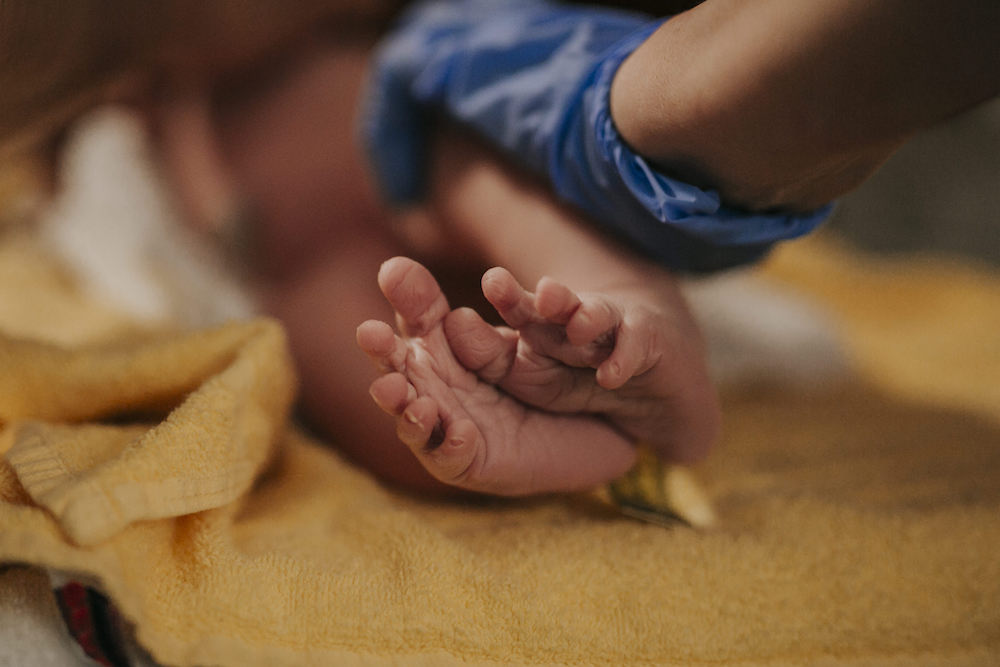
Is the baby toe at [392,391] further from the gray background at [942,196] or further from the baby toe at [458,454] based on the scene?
the gray background at [942,196]

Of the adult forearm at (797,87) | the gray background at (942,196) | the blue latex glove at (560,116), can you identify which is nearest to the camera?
the adult forearm at (797,87)

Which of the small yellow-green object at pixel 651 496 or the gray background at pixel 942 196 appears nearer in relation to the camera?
the small yellow-green object at pixel 651 496

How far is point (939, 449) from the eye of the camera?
66 centimetres

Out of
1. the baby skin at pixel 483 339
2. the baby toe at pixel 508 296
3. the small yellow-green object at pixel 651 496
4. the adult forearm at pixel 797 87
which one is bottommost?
the small yellow-green object at pixel 651 496

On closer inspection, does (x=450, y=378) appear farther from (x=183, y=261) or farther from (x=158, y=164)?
(x=158, y=164)

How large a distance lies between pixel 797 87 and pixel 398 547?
1.07 feet

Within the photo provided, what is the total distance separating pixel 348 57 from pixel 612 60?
563 millimetres

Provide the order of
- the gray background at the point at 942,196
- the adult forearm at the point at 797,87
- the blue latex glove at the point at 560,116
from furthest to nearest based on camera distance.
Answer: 1. the gray background at the point at 942,196
2. the blue latex glove at the point at 560,116
3. the adult forearm at the point at 797,87

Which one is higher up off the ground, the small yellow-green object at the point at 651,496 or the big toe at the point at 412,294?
the big toe at the point at 412,294

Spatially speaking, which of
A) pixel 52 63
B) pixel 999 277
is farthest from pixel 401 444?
pixel 999 277

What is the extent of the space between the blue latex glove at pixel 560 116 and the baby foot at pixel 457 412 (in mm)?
127

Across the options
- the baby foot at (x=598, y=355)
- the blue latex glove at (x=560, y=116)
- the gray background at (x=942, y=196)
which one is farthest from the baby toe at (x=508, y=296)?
the gray background at (x=942, y=196)

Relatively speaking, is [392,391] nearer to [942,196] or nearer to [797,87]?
[797,87]

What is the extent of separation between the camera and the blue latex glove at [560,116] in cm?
46
